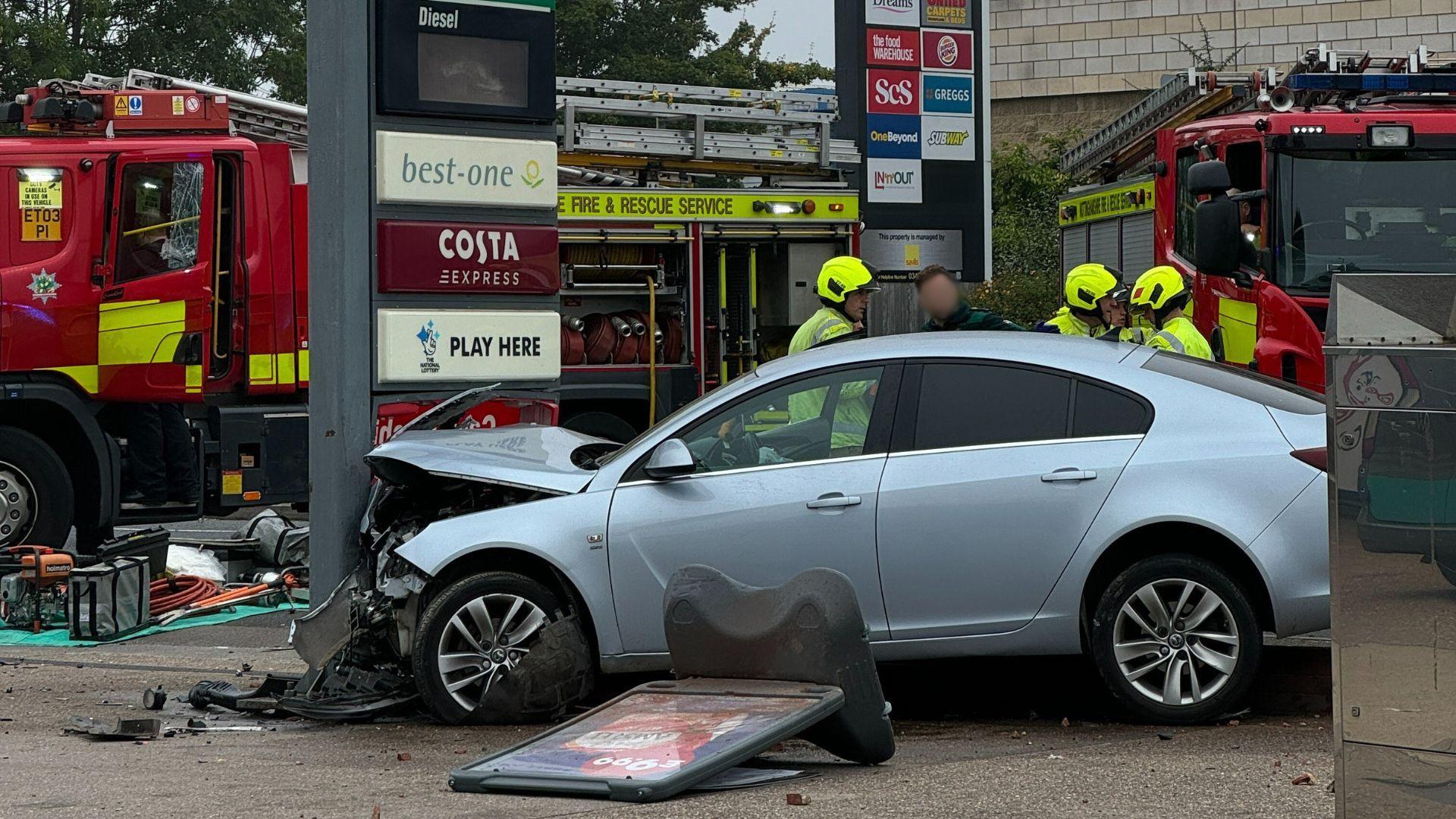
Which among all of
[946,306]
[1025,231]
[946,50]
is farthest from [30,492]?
[1025,231]

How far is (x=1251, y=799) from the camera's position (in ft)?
17.5

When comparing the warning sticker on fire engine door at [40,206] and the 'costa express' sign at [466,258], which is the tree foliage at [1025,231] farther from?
the 'costa express' sign at [466,258]

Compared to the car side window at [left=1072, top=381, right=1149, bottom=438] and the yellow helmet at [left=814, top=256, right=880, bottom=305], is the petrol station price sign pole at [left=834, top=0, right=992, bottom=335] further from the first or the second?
the car side window at [left=1072, top=381, right=1149, bottom=438]

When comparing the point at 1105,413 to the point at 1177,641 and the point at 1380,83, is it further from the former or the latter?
the point at 1380,83

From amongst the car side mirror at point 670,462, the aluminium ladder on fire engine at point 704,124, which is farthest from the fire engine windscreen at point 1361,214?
the aluminium ladder on fire engine at point 704,124

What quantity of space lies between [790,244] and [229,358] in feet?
15.0

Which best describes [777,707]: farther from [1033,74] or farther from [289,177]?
[1033,74]

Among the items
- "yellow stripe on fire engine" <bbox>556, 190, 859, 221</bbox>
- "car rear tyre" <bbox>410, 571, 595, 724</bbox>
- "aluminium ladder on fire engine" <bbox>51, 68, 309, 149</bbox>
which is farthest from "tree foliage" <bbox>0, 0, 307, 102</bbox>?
"car rear tyre" <bbox>410, 571, 595, 724</bbox>

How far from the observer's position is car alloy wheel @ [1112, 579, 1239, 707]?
21.8ft

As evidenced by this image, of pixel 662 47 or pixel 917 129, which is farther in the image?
pixel 662 47

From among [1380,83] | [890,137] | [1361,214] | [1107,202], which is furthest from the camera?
[890,137]

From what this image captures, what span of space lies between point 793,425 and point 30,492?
6.29 meters

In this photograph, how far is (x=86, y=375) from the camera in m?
11.5

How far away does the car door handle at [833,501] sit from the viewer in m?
6.83
